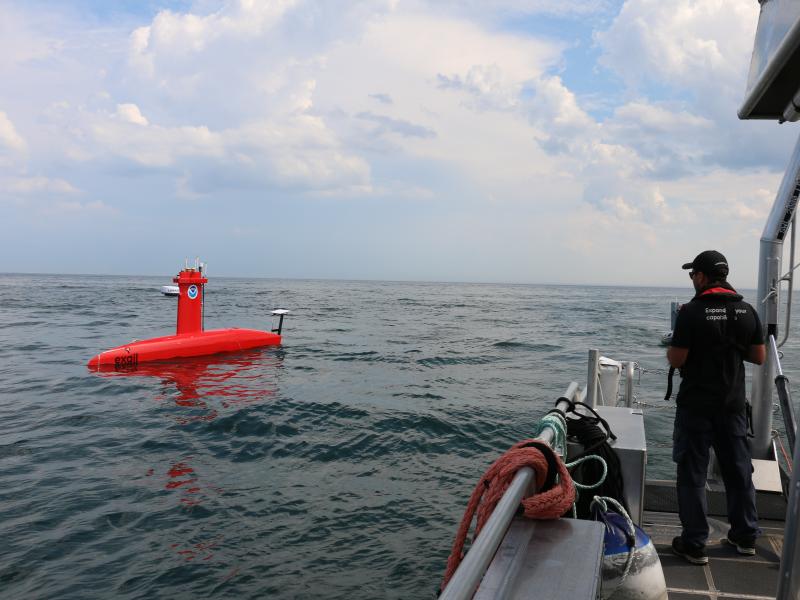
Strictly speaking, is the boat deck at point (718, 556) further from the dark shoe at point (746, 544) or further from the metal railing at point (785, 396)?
the metal railing at point (785, 396)

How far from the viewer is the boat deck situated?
374 centimetres

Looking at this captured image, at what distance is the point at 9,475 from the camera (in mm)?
8992

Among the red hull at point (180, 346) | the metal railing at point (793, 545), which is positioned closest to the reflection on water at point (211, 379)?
the red hull at point (180, 346)

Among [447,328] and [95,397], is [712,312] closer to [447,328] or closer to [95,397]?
[95,397]

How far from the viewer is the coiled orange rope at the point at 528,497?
252 cm

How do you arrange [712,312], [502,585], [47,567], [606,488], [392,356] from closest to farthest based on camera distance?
1. [502,585]
2. [606,488]
3. [712,312]
4. [47,567]
5. [392,356]

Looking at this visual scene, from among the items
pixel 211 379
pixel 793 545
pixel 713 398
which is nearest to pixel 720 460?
pixel 713 398

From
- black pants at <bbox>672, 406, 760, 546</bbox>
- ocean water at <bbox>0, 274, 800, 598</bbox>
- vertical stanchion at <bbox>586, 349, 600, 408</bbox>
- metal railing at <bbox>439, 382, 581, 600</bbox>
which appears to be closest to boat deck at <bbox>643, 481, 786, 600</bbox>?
black pants at <bbox>672, 406, 760, 546</bbox>

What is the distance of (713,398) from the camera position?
13.5 ft

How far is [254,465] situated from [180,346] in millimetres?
10921

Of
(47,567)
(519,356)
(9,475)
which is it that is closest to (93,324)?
(519,356)

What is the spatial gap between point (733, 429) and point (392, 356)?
60.4 ft

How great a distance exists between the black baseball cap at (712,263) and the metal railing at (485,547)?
100 inches

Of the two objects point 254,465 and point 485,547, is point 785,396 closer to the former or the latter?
point 485,547
